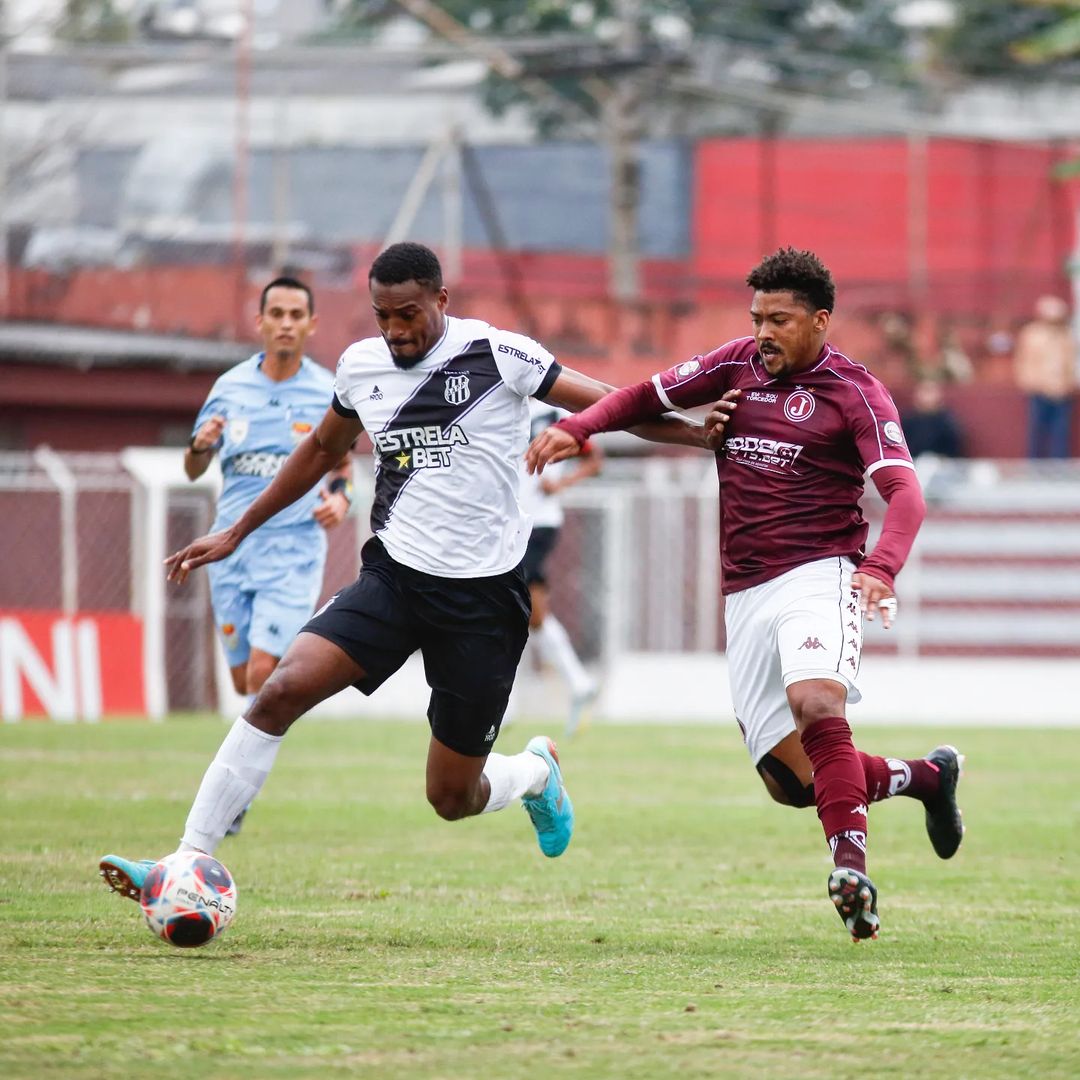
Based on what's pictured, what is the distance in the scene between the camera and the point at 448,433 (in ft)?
23.2

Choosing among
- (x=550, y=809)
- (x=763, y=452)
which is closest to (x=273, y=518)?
(x=550, y=809)

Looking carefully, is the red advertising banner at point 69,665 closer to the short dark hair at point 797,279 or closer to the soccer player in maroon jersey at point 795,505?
the soccer player in maroon jersey at point 795,505

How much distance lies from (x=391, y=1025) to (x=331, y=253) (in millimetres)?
20409

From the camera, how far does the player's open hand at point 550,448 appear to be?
6.74 meters

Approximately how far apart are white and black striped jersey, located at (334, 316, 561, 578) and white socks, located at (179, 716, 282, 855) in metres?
0.81

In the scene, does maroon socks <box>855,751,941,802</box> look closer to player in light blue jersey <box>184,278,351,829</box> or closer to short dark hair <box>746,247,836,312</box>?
short dark hair <box>746,247,836,312</box>

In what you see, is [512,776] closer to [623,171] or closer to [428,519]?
[428,519]

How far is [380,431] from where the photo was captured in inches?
279

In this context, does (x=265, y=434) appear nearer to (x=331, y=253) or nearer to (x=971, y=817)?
(x=971, y=817)

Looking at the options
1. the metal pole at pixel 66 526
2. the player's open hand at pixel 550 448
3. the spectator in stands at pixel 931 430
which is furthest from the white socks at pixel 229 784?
the spectator in stands at pixel 931 430

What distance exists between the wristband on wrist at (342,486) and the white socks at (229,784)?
3145mm

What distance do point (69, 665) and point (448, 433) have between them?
1243cm

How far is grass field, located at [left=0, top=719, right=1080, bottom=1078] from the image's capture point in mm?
4766

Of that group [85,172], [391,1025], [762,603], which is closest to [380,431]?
[762,603]
